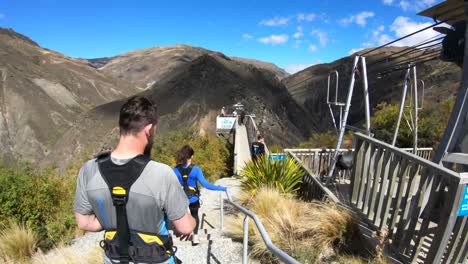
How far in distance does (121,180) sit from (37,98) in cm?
10487

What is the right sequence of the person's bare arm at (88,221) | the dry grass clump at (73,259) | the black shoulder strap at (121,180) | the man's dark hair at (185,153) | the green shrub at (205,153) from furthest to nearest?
the green shrub at (205,153) → the man's dark hair at (185,153) → the dry grass clump at (73,259) → the person's bare arm at (88,221) → the black shoulder strap at (121,180)

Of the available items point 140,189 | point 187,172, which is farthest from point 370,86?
point 140,189

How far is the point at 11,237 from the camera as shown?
20.4 feet

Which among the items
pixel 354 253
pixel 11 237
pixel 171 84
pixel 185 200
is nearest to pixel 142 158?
pixel 185 200

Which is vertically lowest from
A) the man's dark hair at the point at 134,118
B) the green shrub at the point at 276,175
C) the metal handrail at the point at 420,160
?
the green shrub at the point at 276,175

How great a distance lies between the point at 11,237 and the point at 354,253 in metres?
5.09

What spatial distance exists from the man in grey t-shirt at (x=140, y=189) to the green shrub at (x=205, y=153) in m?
12.4

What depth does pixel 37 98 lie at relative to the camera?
96250mm

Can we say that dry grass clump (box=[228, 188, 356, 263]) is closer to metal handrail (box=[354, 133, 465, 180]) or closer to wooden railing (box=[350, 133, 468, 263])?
wooden railing (box=[350, 133, 468, 263])

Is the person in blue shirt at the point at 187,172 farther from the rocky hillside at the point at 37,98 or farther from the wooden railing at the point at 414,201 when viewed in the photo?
the rocky hillside at the point at 37,98

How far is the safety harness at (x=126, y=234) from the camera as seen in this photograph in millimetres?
2379

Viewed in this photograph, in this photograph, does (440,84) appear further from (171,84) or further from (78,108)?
(78,108)

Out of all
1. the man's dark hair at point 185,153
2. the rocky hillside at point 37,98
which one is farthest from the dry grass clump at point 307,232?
the rocky hillside at point 37,98

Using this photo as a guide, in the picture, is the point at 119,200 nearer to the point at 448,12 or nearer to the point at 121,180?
the point at 121,180
